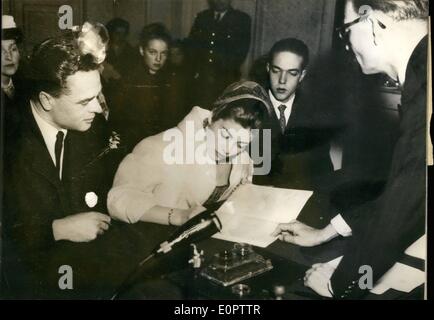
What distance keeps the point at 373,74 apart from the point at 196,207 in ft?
4.32

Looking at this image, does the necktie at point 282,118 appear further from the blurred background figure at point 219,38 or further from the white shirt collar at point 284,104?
the blurred background figure at point 219,38

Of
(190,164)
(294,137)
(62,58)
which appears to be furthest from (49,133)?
(294,137)

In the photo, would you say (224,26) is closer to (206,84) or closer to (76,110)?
(206,84)

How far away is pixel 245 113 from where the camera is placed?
12.3 feet

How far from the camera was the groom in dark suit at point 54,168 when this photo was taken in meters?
3.74

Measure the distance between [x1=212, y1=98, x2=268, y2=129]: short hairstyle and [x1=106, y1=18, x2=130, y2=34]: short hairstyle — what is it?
28.5 inches

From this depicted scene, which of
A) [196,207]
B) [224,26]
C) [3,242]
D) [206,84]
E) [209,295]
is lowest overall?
[209,295]

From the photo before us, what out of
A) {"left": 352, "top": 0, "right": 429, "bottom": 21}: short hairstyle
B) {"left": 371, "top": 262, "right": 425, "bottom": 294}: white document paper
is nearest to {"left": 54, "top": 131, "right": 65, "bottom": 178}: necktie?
{"left": 352, "top": 0, "right": 429, "bottom": 21}: short hairstyle

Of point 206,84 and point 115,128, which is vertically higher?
point 206,84

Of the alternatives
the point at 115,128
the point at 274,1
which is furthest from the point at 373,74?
the point at 115,128

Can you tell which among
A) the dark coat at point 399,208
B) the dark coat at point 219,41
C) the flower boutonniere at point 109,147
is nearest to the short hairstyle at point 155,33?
the dark coat at point 219,41

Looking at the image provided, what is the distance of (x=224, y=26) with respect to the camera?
3707 millimetres

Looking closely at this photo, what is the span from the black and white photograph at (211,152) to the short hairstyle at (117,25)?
0.04 ft

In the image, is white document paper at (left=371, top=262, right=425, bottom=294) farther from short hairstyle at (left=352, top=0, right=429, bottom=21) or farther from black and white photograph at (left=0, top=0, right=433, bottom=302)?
short hairstyle at (left=352, top=0, right=429, bottom=21)
